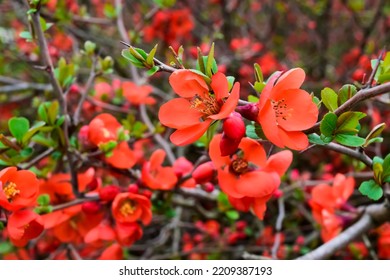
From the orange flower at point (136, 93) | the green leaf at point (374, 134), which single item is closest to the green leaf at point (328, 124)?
the green leaf at point (374, 134)

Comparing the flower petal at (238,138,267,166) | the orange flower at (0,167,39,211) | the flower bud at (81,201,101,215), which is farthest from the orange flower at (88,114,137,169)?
the flower petal at (238,138,267,166)

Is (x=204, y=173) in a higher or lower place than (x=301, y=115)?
lower

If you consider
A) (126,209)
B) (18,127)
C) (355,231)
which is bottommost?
(355,231)

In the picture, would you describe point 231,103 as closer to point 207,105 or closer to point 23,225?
point 207,105

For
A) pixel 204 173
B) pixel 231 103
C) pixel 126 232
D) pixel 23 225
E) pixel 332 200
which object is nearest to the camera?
pixel 231 103

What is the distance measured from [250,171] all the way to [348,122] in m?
0.28

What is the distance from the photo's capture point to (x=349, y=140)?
2.64 feet

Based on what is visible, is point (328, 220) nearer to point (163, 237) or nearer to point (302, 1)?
point (163, 237)

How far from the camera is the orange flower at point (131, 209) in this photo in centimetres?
113

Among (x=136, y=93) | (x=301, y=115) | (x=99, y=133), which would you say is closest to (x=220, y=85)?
(x=301, y=115)

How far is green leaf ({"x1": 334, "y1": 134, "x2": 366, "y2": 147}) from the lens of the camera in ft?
2.63

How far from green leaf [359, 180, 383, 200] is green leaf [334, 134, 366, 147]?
0.14 m
